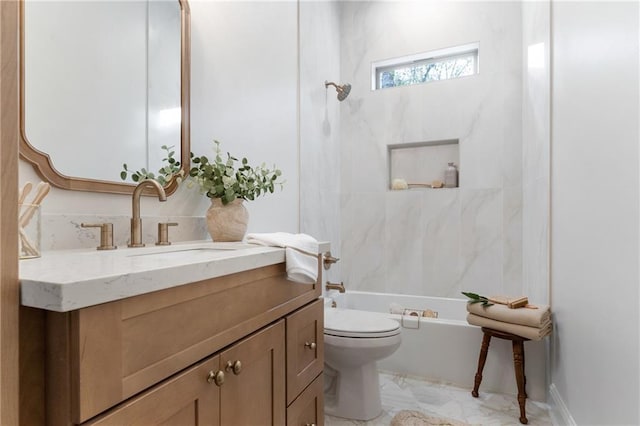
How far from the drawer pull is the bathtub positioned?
1.62 m

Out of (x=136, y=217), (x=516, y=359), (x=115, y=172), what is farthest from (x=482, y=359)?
(x=115, y=172)

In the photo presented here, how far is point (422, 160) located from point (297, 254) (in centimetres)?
230

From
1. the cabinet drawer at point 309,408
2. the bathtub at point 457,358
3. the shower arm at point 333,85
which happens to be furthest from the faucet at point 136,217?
the shower arm at point 333,85

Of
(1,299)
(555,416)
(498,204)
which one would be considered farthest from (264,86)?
(555,416)

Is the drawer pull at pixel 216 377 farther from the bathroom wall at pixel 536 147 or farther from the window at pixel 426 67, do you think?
the window at pixel 426 67

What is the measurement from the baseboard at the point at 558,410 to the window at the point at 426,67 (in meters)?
2.39

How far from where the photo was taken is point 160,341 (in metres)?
0.67

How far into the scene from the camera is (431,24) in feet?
10.1

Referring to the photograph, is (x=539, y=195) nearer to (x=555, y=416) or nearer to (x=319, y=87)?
(x=555, y=416)

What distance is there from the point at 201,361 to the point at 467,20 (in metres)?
3.23

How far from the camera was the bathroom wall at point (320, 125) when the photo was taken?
8.44 feet

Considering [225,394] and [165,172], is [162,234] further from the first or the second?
[225,394]

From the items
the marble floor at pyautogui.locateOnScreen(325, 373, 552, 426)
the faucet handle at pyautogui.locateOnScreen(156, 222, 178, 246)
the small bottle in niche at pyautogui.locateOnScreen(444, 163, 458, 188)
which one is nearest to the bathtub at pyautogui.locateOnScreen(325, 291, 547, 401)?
the marble floor at pyautogui.locateOnScreen(325, 373, 552, 426)

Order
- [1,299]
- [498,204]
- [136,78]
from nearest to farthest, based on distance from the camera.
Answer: [1,299], [136,78], [498,204]
